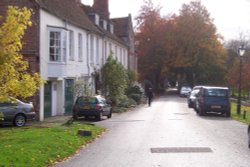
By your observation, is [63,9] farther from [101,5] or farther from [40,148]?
[101,5]

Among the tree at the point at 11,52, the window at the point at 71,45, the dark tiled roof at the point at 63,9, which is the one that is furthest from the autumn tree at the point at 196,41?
the tree at the point at 11,52

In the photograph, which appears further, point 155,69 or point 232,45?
point 232,45

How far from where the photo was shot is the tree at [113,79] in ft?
131

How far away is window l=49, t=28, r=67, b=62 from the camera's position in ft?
94.9

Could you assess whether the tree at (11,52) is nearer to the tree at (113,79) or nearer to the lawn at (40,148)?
the lawn at (40,148)

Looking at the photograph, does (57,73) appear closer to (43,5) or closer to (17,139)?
(43,5)

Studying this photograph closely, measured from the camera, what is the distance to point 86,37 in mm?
37094

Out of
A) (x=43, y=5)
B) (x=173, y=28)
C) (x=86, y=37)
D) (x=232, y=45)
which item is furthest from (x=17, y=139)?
(x=232, y=45)

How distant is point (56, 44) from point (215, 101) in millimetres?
10810

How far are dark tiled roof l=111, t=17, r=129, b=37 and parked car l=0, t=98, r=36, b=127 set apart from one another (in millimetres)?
41853

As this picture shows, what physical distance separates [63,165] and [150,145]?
431cm

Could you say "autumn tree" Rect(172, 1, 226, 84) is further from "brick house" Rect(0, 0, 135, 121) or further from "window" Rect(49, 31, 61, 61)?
"window" Rect(49, 31, 61, 61)

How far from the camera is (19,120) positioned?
22609 millimetres

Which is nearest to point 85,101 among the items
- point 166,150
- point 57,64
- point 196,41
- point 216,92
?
point 57,64
